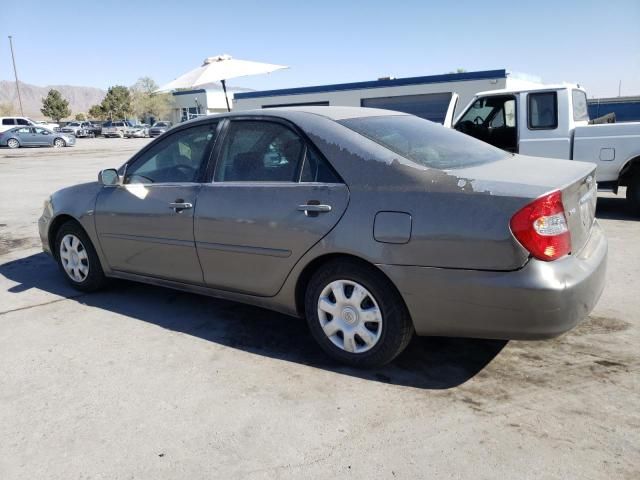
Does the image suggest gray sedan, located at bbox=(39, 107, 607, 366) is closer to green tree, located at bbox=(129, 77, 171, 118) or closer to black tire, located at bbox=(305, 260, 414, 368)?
black tire, located at bbox=(305, 260, 414, 368)

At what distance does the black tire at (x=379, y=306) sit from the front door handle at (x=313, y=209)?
316 millimetres

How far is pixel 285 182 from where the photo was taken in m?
3.50

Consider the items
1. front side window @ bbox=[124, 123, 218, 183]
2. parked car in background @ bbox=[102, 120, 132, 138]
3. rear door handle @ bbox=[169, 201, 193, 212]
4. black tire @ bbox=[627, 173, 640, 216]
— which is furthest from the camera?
parked car in background @ bbox=[102, 120, 132, 138]

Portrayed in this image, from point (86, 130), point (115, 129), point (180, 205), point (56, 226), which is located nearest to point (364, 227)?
point (180, 205)

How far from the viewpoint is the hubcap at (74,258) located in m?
4.92

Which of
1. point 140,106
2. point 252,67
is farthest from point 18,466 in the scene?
point 140,106

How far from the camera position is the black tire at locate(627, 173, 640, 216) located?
745 centimetres

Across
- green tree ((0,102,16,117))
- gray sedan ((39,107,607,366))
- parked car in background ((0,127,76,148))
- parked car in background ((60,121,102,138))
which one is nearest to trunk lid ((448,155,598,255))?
gray sedan ((39,107,607,366))

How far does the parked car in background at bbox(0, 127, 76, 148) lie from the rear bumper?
1441 inches

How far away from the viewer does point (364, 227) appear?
120 inches

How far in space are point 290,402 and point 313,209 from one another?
1.13 m

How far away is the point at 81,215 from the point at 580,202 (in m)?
3.98

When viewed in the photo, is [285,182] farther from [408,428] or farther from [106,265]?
[106,265]

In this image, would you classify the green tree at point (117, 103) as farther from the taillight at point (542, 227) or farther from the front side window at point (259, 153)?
the taillight at point (542, 227)
